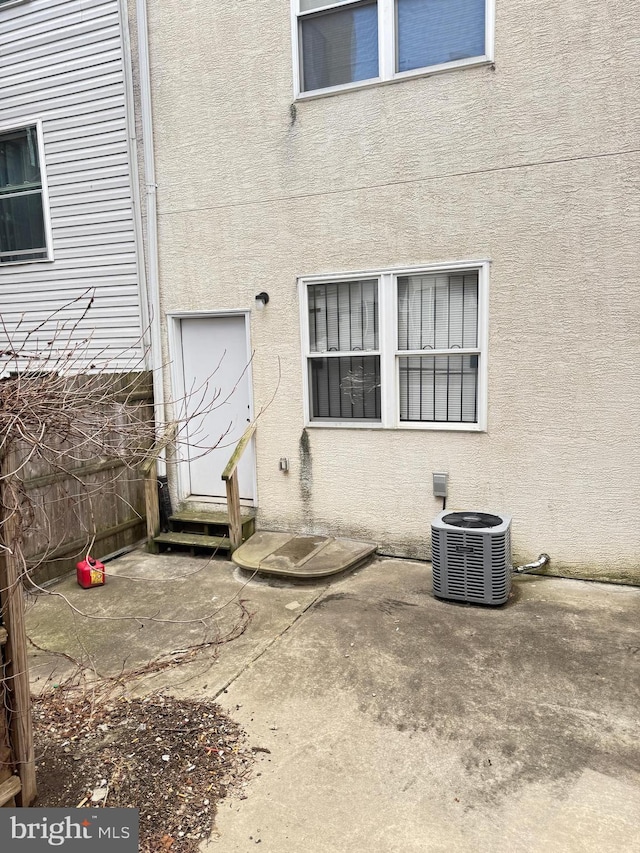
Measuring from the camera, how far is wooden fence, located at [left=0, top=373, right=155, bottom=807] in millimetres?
2434

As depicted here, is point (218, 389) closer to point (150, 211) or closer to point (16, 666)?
point (150, 211)

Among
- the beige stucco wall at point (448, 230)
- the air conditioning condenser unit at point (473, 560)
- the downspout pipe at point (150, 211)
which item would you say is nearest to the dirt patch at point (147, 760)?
the air conditioning condenser unit at point (473, 560)

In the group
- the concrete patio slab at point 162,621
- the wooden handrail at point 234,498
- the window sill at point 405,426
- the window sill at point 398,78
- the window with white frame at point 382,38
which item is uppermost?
the window with white frame at point 382,38

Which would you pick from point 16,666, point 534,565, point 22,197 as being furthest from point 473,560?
point 22,197

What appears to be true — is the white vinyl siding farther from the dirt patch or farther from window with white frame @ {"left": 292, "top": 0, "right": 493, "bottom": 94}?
the dirt patch

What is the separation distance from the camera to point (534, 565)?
4980mm

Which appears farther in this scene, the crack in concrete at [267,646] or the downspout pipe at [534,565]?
the downspout pipe at [534,565]

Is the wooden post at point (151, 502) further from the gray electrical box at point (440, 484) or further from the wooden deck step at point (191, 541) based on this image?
the gray electrical box at point (440, 484)

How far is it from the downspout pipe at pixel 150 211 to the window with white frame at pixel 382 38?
168 centimetres

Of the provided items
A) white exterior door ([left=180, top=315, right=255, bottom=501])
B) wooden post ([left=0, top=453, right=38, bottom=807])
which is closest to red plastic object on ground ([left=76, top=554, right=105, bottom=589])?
white exterior door ([left=180, top=315, right=255, bottom=501])

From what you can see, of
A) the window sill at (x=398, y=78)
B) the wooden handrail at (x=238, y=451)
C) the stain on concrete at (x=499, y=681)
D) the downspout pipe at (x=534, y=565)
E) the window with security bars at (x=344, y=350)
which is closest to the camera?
the stain on concrete at (x=499, y=681)

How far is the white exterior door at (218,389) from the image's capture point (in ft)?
20.3

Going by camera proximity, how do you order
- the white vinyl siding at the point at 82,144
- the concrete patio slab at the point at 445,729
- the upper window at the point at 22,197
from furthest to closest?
the upper window at the point at 22,197 < the white vinyl siding at the point at 82,144 < the concrete patio slab at the point at 445,729

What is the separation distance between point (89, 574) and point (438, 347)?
366cm
